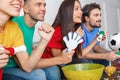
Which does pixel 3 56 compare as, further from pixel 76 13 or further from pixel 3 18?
pixel 76 13

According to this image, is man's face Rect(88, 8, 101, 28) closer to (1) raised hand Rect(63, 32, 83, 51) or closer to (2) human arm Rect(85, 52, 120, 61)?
(2) human arm Rect(85, 52, 120, 61)

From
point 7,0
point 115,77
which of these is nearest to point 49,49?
point 115,77

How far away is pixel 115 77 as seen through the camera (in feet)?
4.28

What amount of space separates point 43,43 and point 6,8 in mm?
255

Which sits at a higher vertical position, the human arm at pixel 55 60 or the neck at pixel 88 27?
the neck at pixel 88 27

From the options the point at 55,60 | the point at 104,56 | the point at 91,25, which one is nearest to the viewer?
the point at 55,60

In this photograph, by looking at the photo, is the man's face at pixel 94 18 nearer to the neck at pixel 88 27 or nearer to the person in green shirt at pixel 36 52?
the neck at pixel 88 27

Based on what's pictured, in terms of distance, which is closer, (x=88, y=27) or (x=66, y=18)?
(x=66, y=18)

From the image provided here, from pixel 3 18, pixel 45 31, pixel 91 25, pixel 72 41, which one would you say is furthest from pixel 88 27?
pixel 3 18

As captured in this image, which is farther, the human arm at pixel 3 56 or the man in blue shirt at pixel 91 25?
the man in blue shirt at pixel 91 25

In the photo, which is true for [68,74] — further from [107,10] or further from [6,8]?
[107,10]

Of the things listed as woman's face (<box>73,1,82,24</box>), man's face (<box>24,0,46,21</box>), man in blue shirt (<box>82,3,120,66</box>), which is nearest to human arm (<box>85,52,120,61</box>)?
man in blue shirt (<box>82,3,120,66</box>)

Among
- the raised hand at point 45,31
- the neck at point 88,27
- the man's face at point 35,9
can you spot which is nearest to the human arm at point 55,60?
the raised hand at point 45,31

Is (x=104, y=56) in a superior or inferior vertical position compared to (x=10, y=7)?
inferior
